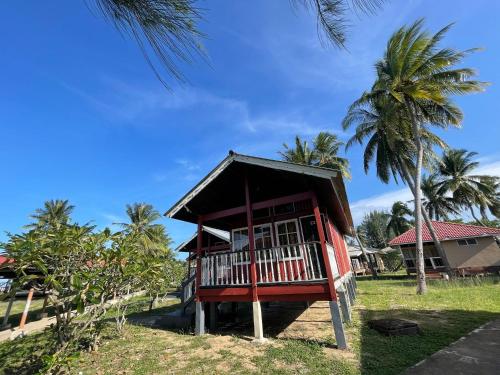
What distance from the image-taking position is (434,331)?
6.79m

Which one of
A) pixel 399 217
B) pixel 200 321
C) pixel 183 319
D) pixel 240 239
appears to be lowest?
pixel 183 319

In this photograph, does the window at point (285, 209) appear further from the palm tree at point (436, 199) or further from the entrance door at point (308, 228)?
the palm tree at point (436, 199)

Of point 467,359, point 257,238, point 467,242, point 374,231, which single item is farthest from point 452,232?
point 374,231

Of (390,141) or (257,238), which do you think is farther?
(390,141)

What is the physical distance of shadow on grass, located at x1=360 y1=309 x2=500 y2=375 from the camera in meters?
5.00

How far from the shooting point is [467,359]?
4723 mm

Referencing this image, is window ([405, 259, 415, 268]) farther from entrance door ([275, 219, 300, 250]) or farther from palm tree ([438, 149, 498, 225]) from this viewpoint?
entrance door ([275, 219, 300, 250])

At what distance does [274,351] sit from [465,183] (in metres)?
33.8

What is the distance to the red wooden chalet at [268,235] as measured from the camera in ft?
23.2

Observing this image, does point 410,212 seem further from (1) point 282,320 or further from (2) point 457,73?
(1) point 282,320

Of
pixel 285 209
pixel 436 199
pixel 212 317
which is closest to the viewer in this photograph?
pixel 212 317

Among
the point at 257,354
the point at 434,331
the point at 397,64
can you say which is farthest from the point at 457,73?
the point at 257,354

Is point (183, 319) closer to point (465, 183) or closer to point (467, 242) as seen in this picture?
point (467, 242)

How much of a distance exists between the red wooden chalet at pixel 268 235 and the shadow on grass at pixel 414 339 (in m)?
0.79
